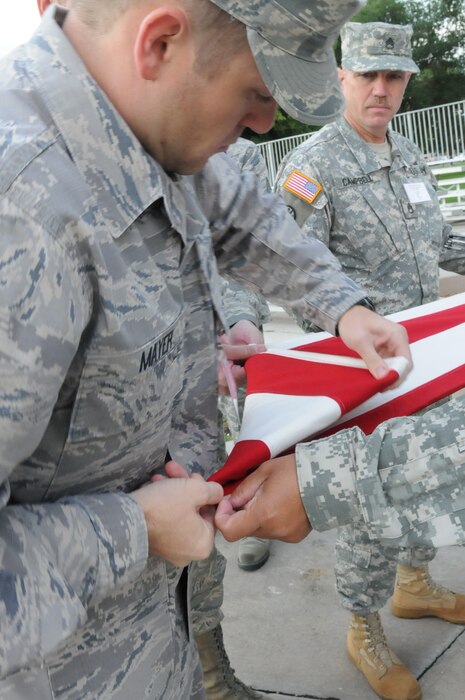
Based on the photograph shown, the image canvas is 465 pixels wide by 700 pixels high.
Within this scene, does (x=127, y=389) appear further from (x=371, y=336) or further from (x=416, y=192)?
(x=416, y=192)

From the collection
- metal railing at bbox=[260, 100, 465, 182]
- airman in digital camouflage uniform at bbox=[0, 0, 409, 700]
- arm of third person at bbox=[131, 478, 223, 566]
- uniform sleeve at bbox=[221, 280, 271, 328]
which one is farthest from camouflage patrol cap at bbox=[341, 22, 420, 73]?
metal railing at bbox=[260, 100, 465, 182]

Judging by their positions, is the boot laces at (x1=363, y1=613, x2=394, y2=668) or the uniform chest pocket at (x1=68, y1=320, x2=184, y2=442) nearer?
the uniform chest pocket at (x1=68, y1=320, x2=184, y2=442)

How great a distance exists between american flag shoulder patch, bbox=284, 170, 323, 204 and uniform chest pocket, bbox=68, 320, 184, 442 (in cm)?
213

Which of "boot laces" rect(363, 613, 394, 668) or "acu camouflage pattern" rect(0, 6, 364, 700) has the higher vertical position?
"acu camouflage pattern" rect(0, 6, 364, 700)

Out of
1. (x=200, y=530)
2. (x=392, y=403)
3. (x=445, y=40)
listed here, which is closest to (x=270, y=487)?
(x=200, y=530)

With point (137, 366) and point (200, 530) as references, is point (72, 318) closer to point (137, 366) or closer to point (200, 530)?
point (137, 366)

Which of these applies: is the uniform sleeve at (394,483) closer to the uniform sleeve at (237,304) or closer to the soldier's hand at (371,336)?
the soldier's hand at (371,336)

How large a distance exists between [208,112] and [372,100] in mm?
2566

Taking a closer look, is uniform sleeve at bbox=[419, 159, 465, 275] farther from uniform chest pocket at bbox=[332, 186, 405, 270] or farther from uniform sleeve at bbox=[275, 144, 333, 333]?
uniform sleeve at bbox=[275, 144, 333, 333]

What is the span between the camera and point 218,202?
166 centimetres

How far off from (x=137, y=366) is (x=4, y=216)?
0.33 m

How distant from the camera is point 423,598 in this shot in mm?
3006

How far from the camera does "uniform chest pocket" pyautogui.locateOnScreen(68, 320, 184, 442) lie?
3.57ft

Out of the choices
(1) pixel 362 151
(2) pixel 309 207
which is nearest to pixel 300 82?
(2) pixel 309 207
